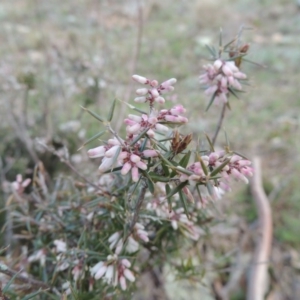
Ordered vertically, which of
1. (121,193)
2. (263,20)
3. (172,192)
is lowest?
(263,20)

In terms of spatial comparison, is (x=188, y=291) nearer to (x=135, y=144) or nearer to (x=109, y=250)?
(x=109, y=250)

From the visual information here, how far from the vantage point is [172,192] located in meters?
0.56

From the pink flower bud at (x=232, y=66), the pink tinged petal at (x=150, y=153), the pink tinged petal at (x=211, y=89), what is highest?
the pink flower bud at (x=232, y=66)

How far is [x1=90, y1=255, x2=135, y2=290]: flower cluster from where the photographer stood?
733 mm

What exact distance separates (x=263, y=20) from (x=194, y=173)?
546 centimetres

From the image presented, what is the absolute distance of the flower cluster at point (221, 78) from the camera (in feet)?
2.63

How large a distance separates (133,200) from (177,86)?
3051mm

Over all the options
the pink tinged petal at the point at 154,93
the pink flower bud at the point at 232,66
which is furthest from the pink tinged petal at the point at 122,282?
the pink flower bud at the point at 232,66

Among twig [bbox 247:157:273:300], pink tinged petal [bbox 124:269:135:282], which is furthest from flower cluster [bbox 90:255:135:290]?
twig [bbox 247:157:273:300]

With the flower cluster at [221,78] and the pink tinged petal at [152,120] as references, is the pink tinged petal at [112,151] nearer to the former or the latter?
the pink tinged petal at [152,120]

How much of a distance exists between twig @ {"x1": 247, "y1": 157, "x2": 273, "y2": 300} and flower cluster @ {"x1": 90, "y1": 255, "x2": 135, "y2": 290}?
820mm

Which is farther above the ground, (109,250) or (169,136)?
(169,136)

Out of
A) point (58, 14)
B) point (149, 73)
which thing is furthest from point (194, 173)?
point (58, 14)

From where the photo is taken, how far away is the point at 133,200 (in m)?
0.77
